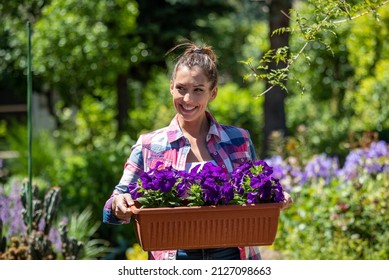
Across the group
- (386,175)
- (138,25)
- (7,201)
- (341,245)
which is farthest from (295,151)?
(138,25)

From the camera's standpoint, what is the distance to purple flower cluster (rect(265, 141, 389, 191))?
20.6ft

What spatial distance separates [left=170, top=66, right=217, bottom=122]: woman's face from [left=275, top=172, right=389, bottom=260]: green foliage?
287 cm

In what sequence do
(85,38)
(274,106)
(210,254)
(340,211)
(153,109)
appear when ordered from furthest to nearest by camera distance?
1. (153,109)
2. (85,38)
3. (274,106)
4. (340,211)
5. (210,254)

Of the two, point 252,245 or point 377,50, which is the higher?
point 377,50

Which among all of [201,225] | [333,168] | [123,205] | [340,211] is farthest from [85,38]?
[201,225]

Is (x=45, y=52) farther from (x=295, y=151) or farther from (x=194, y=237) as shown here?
(x=194, y=237)

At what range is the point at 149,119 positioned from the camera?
13102mm

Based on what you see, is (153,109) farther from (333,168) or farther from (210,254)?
(210,254)

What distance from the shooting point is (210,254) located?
288 cm

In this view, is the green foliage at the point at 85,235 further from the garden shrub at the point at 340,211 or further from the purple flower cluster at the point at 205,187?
the purple flower cluster at the point at 205,187

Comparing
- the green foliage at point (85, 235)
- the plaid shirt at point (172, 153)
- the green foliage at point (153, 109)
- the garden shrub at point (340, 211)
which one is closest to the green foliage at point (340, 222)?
the garden shrub at point (340, 211)

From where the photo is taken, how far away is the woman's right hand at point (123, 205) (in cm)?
279

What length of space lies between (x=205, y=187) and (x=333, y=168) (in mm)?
4166

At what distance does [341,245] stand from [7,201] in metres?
2.33
